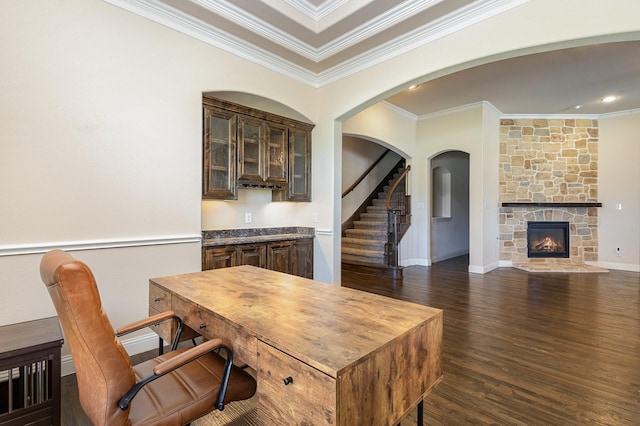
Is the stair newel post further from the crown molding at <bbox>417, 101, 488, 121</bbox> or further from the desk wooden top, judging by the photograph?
the desk wooden top

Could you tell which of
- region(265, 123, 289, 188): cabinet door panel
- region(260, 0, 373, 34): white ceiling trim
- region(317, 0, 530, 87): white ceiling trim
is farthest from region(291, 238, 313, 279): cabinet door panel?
region(260, 0, 373, 34): white ceiling trim

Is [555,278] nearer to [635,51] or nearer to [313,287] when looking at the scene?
[635,51]

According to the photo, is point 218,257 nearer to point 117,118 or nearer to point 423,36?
point 117,118

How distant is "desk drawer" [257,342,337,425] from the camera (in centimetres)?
90

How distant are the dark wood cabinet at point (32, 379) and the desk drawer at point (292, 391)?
4.49 ft

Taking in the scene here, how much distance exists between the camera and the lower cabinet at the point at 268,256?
3.10m

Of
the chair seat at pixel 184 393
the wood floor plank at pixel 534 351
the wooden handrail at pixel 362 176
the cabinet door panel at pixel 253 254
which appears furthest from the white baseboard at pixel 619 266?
the chair seat at pixel 184 393

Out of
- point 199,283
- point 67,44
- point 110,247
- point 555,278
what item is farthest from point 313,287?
point 555,278

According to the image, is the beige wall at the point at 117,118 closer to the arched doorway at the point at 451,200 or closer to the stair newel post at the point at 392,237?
the stair newel post at the point at 392,237

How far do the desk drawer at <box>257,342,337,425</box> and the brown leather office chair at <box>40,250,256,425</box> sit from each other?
0.83 feet

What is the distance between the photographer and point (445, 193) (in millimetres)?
8180

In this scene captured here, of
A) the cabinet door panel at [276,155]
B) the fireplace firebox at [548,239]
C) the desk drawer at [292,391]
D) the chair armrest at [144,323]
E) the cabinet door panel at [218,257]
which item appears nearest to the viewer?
the desk drawer at [292,391]

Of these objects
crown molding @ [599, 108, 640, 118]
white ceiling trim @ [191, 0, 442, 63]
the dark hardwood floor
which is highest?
crown molding @ [599, 108, 640, 118]

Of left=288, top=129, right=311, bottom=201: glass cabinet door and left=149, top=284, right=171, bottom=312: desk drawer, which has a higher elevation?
left=288, top=129, right=311, bottom=201: glass cabinet door
